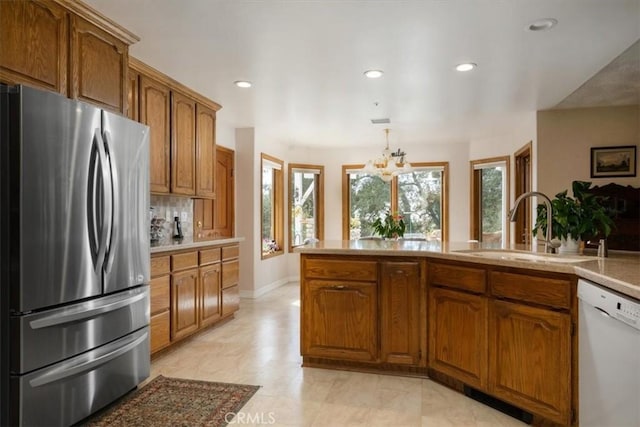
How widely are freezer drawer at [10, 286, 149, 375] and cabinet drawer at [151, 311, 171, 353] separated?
1.95 ft

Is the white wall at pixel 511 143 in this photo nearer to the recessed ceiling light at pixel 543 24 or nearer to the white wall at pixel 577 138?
the white wall at pixel 577 138

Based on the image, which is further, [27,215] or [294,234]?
[294,234]

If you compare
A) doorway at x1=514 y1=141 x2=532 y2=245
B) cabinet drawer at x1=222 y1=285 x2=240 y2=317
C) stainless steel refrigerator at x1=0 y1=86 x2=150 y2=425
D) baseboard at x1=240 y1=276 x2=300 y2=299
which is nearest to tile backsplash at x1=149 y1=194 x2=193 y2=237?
cabinet drawer at x1=222 y1=285 x2=240 y2=317

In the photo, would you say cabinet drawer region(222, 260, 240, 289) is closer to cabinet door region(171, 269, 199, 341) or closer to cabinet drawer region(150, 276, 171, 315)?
cabinet door region(171, 269, 199, 341)

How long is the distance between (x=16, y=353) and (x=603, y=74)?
431cm

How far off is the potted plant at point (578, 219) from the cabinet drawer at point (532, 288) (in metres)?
0.68

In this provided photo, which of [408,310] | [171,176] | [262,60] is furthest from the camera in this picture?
[171,176]

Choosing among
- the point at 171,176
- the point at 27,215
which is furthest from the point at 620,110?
the point at 27,215

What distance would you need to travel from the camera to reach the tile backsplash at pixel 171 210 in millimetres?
4145

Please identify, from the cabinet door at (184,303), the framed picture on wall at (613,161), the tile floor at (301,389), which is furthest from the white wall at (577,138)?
the cabinet door at (184,303)

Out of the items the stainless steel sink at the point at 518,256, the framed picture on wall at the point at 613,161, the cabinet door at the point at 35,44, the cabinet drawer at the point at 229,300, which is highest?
the cabinet door at the point at 35,44

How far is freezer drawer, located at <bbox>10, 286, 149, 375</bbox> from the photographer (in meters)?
1.88

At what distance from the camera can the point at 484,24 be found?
2520mm

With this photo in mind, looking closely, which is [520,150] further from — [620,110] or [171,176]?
[171,176]
